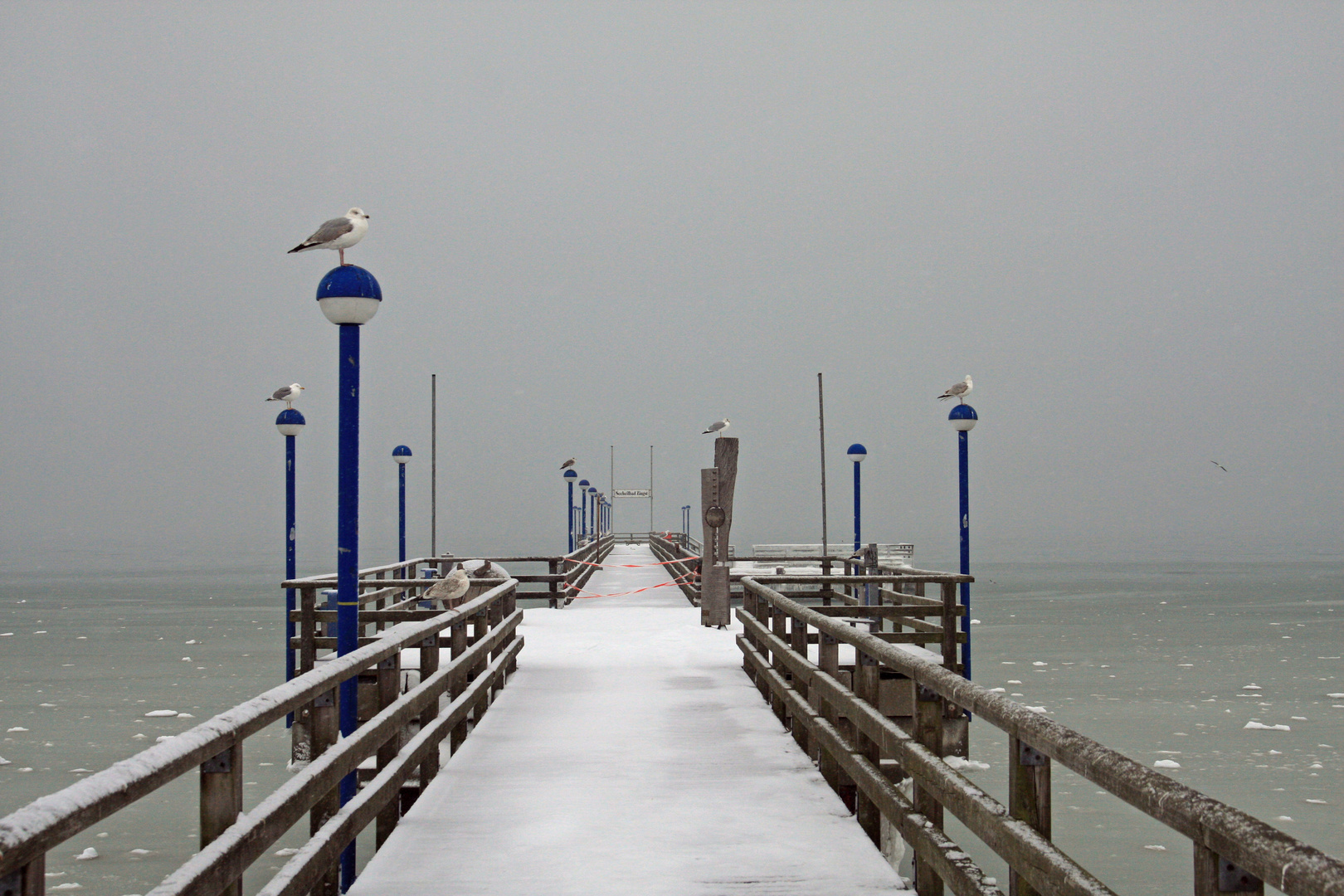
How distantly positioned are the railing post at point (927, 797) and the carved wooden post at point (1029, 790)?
90 centimetres

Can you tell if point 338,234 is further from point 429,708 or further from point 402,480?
point 402,480

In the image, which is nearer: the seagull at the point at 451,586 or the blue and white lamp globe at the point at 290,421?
the seagull at the point at 451,586

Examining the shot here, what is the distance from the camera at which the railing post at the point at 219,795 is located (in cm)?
328

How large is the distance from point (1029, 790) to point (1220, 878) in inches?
46.0

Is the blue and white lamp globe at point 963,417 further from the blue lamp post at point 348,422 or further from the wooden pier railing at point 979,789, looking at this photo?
the blue lamp post at point 348,422

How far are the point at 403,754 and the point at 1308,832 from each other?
446 inches

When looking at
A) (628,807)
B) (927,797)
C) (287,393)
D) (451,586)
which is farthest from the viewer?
(287,393)

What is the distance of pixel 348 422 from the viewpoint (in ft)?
23.3

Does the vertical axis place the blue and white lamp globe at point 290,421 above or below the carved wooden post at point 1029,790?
above

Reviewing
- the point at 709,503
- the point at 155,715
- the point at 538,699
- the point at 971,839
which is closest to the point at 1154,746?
the point at 971,839

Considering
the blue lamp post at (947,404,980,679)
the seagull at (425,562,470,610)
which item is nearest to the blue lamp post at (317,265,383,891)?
the seagull at (425,562,470,610)

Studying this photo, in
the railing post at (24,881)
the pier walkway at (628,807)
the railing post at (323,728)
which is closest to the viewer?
the railing post at (24,881)

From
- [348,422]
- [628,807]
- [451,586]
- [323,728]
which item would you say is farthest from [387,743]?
→ [451,586]

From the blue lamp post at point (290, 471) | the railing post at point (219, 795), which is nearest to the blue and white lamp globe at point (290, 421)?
the blue lamp post at point (290, 471)
